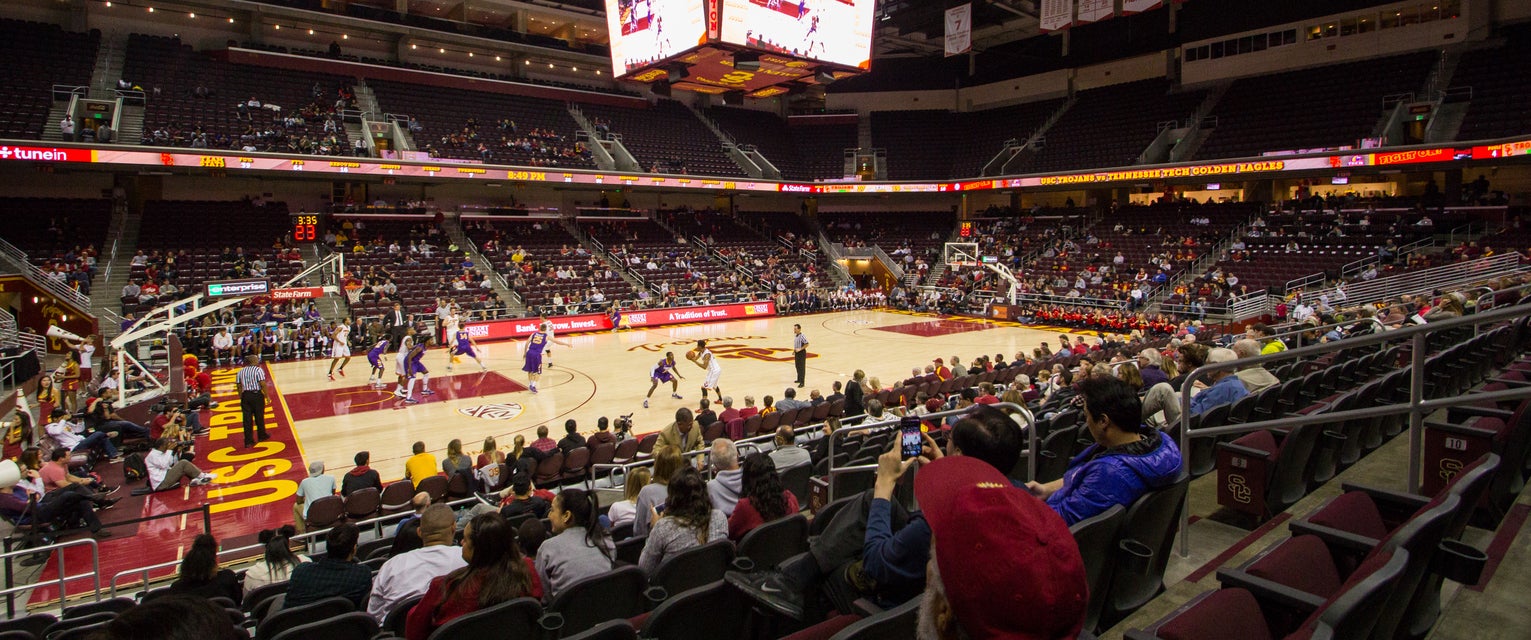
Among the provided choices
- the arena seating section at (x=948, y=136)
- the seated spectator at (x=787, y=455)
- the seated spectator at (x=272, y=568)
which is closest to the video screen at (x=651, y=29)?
the seated spectator at (x=787, y=455)

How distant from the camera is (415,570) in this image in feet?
14.7

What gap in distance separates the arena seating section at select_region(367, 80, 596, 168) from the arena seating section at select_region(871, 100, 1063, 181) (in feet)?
61.7

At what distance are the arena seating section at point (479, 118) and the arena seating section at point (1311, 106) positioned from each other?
28784 mm

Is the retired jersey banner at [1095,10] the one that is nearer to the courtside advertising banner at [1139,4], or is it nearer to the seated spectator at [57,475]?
the courtside advertising banner at [1139,4]

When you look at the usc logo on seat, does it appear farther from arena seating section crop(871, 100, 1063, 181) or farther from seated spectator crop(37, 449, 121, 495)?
arena seating section crop(871, 100, 1063, 181)

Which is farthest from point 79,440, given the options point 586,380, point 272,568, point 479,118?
point 479,118

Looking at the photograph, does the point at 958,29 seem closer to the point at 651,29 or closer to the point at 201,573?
the point at 651,29

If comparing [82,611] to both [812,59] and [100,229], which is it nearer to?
[812,59]

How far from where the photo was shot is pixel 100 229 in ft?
83.6

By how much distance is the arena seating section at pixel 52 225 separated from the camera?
2358cm

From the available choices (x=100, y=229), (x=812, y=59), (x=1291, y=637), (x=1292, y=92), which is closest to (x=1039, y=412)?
(x=1291, y=637)

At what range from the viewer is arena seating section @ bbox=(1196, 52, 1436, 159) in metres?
30.7

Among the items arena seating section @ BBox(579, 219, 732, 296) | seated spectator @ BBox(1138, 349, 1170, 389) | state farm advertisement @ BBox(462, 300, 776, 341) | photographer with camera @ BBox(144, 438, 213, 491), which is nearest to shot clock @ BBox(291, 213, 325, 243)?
state farm advertisement @ BBox(462, 300, 776, 341)

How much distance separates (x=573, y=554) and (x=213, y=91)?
3325 cm
